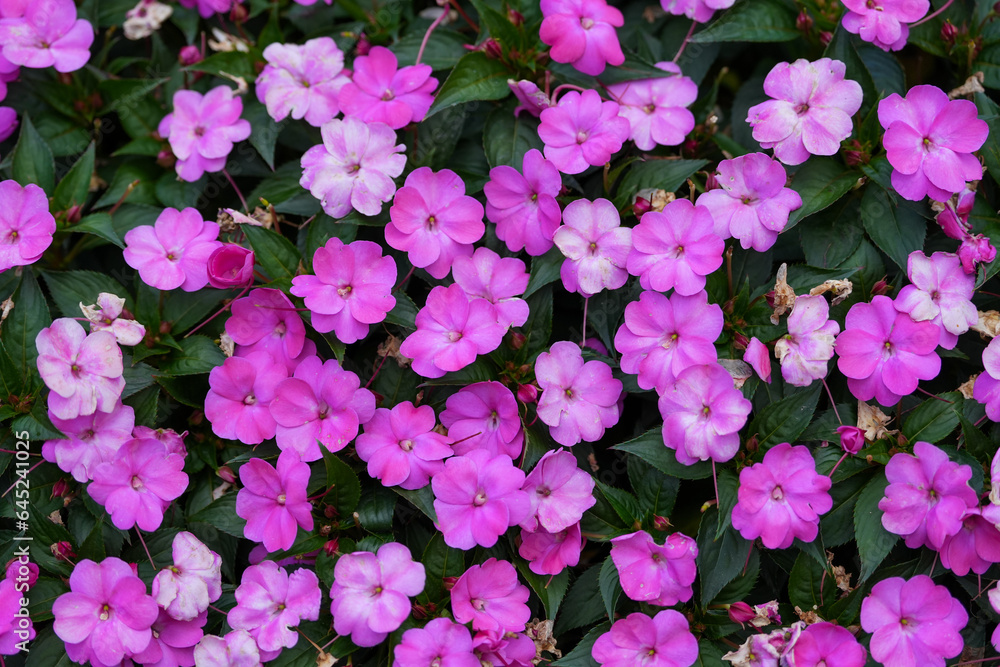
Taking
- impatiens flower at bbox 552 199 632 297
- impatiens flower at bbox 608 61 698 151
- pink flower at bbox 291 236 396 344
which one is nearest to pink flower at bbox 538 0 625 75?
impatiens flower at bbox 608 61 698 151

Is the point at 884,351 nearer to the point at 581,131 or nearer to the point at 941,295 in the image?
the point at 941,295

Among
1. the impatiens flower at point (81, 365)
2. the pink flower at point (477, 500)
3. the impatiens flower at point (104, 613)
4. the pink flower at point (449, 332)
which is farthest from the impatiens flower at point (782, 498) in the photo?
the impatiens flower at point (81, 365)

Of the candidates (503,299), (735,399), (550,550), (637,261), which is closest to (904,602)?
(735,399)

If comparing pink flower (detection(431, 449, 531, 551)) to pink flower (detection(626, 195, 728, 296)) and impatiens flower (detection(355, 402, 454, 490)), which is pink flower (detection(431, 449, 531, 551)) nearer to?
impatiens flower (detection(355, 402, 454, 490))

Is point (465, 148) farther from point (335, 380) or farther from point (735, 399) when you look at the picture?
point (735, 399)

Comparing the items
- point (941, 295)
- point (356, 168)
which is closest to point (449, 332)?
point (356, 168)

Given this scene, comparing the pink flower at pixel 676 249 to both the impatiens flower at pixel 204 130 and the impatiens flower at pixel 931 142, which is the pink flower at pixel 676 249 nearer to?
→ the impatiens flower at pixel 931 142
